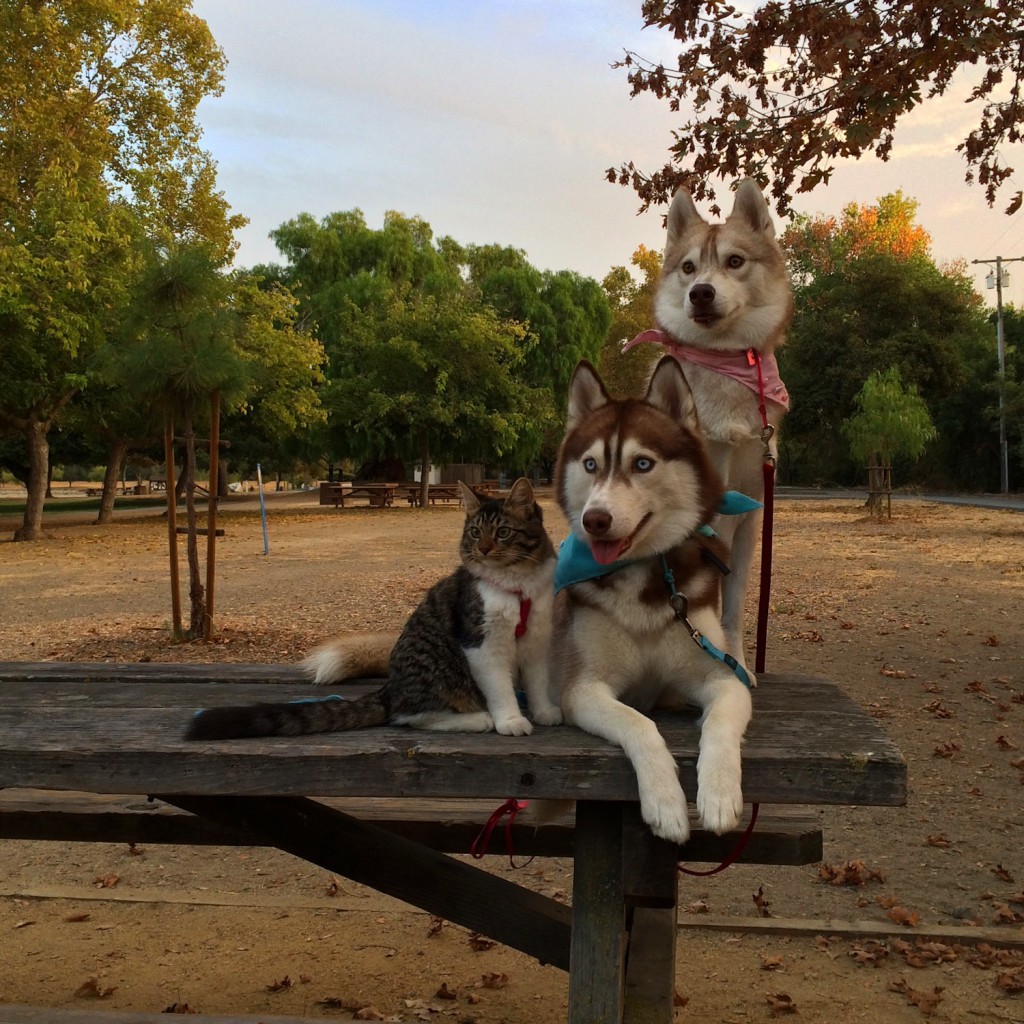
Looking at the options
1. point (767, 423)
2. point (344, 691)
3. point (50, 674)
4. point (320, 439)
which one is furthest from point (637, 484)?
point (320, 439)

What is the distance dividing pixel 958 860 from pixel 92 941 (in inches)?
163

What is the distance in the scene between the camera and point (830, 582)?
14.6 m

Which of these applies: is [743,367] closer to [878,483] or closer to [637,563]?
[637,563]

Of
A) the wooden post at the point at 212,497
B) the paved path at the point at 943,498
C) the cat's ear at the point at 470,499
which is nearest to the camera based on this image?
the cat's ear at the point at 470,499

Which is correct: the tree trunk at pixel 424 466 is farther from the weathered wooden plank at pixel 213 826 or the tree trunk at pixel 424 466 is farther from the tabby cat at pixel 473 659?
the tabby cat at pixel 473 659

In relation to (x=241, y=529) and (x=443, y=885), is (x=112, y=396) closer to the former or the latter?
(x=241, y=529)

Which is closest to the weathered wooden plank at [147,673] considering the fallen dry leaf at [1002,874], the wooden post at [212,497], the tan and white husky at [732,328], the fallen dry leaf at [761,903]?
the tan and white husky at [732,328]

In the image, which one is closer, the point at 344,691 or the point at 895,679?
the point at 344,691

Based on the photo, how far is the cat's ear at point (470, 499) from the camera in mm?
3164

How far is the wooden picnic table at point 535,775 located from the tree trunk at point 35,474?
70.6 ft

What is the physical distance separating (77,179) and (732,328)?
21.8 m

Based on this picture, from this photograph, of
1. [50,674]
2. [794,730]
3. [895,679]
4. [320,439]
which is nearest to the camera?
[794,730]

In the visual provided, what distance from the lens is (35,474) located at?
23094mm

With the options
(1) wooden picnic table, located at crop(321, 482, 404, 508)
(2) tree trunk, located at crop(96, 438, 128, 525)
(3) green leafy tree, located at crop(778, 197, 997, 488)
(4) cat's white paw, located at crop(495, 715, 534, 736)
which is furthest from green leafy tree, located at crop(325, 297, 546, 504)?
(4) cat's white paw, located at crop(495, 715, 534, 736)
